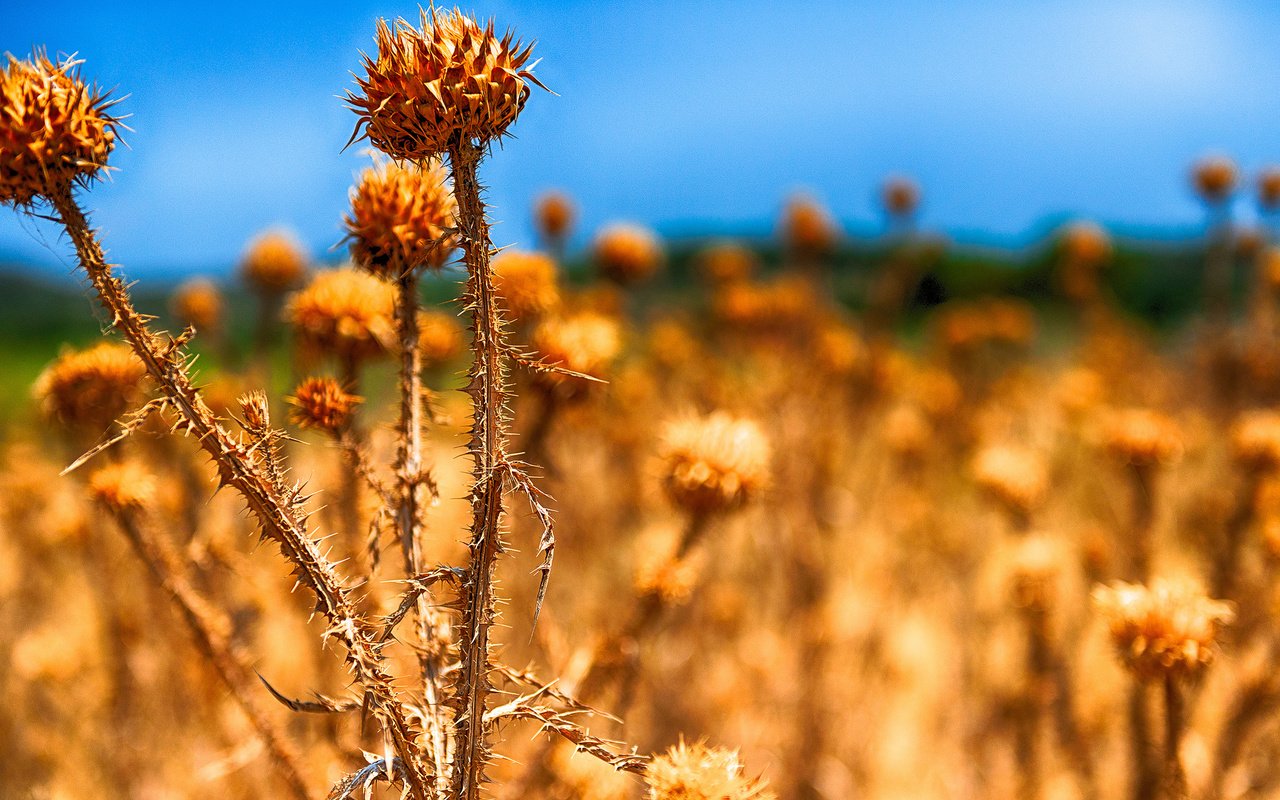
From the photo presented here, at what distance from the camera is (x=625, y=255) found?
2.76 metres

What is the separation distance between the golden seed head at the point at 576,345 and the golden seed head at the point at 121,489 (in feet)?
1.98

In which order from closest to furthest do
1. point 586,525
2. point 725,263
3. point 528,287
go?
point 528,287
point 586,525
point 725,263

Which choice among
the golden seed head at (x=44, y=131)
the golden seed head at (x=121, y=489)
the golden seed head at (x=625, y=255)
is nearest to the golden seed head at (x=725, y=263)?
the golden seed head at (x=625, y=255)

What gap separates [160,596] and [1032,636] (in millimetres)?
2085

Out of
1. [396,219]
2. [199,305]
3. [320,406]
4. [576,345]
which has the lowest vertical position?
[320,406]

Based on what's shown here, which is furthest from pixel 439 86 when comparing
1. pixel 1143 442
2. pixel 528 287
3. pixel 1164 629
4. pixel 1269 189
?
pixel 1269 189

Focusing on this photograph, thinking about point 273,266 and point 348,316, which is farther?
point 273,266

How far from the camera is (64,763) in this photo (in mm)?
2312

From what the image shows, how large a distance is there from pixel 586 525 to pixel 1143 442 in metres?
1.79

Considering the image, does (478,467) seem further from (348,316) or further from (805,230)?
(805,230)

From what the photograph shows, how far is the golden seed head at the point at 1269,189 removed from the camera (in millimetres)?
3352

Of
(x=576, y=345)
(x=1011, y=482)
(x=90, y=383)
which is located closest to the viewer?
(x=90, y=383)

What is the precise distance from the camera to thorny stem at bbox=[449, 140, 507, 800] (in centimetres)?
60

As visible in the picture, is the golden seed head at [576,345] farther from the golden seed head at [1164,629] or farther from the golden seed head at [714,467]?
the golden seed head at [1164,629]
